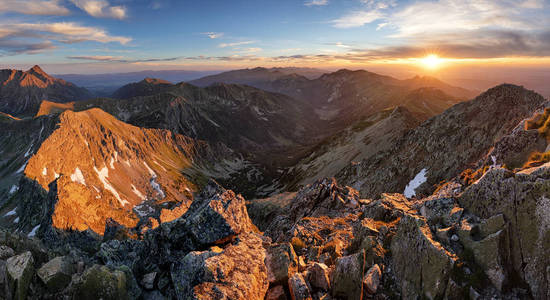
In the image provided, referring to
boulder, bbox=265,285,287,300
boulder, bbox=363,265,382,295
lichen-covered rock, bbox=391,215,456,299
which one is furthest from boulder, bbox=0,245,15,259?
lichen-covered rock, bbox=391,215,456,299

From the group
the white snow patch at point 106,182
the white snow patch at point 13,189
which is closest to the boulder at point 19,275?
the white snow patch at point 106,182

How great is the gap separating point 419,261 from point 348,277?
3.67 m

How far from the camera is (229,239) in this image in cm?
1714

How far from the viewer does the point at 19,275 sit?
12.6 metres

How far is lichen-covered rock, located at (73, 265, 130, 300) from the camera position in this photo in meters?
12.8

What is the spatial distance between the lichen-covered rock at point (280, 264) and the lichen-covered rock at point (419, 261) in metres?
5.66

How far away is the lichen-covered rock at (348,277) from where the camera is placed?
1205 cm

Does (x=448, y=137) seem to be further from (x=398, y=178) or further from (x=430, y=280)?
(x=430, y=280)

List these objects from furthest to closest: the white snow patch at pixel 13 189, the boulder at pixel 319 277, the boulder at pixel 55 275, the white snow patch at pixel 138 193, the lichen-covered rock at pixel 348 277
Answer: the white snow patch at pixel 138 193 < the white snow patch at pixel 13 189 < the boulder at pixel 55 275 < the boulder at pixel 319 277 < the lichen-covered rock at pixel 348 277

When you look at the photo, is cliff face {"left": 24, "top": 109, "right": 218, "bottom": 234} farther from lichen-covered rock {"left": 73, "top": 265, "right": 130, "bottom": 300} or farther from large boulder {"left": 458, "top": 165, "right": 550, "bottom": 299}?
large boulder {"left": 458, "top": 165, "right": 550, "bottom": 299}

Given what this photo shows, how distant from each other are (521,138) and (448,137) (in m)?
45.5

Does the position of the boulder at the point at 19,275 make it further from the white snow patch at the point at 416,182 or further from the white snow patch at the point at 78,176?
the white snow patch at the point at 78,176

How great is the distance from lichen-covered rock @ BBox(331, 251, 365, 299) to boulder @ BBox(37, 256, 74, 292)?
1516cm

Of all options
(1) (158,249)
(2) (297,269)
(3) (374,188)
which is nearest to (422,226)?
(2) (297,269)
